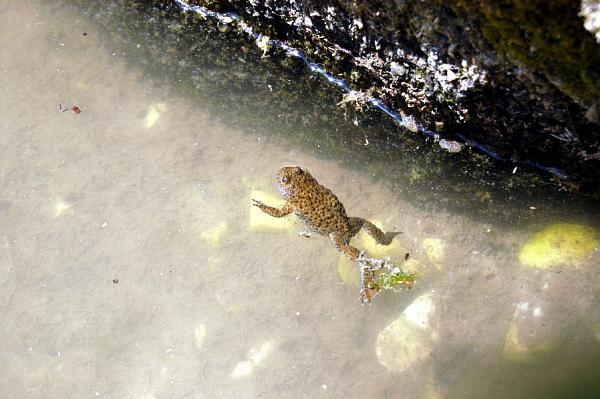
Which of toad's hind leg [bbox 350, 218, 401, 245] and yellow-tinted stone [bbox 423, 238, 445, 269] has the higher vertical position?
yellow-tinted stone [bbox 423, 238, 445, 269]

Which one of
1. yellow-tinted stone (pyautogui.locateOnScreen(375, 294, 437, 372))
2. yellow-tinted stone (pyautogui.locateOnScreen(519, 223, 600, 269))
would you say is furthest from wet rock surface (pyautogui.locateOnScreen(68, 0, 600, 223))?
yellow-tinted stone (pyautogui.locateOnScreen(375, 294, 437, 372))

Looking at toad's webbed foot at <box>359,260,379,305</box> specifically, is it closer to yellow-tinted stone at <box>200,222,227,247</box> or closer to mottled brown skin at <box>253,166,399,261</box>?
mottled brown skin at <box>253,166,399,261</box>

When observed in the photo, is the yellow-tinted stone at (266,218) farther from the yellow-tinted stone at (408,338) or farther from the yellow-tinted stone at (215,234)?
the yellow-tinted stone at (408,338)

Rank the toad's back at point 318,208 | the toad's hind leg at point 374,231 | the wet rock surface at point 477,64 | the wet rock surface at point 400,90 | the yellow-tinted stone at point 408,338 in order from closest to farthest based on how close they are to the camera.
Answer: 1. the wet rock surface at point 477,64
2. the wet rock surface at point 400,90
3. the yellow-tinted stone at point 408,338
4. the toad's back at point 318,208
5. the toad's hind leg at point 374,231

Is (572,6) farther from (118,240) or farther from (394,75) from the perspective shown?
(118,240)

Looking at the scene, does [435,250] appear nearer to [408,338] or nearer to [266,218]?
[408,338]

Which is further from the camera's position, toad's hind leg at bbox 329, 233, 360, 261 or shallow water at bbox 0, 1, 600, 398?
toad's hind leg at bbox 329, 233, 360, 261

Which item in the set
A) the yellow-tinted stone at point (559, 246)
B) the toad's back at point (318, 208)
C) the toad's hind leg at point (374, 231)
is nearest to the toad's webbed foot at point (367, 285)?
the toad's hind leg at point (374, 231)
